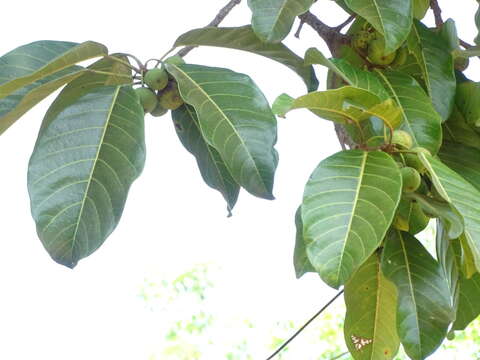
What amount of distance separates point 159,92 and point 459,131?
413mm

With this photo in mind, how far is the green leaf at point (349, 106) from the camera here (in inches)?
36.1

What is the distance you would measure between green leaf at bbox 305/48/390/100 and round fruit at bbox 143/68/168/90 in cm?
20

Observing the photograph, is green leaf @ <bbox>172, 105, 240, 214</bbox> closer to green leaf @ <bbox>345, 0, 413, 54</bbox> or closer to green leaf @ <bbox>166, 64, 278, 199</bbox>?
green leaf @ <bbox>166, 64, 278, 199</bbox>

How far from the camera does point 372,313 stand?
1146 mm

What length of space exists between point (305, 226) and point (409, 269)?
27 cm

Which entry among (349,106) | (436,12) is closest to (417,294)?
(349,106)

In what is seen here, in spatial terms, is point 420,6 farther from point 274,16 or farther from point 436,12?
point 274,16

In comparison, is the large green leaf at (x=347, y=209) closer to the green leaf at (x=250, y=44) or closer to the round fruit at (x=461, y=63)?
the green leaf at (x=250, y=44)

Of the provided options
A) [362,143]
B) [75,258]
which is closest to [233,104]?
[362,143]

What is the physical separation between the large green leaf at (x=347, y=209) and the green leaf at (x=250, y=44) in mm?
211

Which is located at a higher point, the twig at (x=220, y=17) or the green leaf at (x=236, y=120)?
the twig at (x=220, y=17)

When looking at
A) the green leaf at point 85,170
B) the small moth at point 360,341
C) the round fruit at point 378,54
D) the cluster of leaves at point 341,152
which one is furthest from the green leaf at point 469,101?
the green leaf at point 85,170

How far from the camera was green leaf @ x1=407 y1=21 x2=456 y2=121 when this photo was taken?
1.12 meters

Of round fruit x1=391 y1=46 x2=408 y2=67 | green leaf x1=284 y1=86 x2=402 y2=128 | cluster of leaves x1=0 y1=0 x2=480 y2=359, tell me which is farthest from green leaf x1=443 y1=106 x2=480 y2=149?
green leaf x1=284 y1=86 x2=402 y2=128
